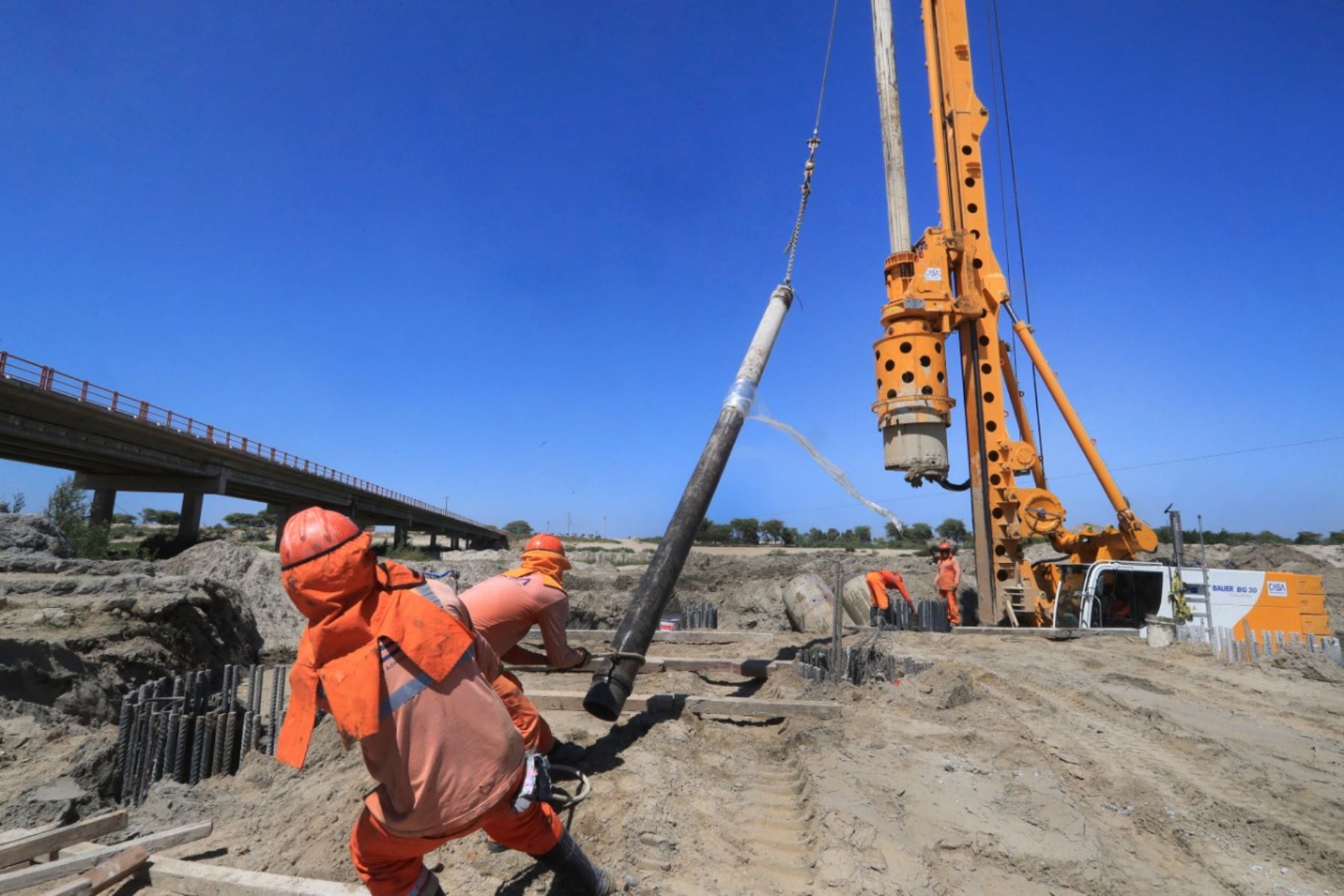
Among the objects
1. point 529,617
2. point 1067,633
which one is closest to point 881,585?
point 1067,633

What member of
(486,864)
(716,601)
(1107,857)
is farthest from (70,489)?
(1107,857)

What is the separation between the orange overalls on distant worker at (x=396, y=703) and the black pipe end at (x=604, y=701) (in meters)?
2.38

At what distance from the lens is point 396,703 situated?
204 cm

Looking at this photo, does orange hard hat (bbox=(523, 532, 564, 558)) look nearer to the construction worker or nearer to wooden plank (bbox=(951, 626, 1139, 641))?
the construction worker

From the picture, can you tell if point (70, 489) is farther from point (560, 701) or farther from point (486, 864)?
point (486, 864)

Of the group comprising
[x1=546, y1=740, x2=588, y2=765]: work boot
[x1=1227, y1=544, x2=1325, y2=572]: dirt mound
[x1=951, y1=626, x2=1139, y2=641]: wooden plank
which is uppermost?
[x1=1227, y1=544, x2=1325, y2=572]: dirt mound

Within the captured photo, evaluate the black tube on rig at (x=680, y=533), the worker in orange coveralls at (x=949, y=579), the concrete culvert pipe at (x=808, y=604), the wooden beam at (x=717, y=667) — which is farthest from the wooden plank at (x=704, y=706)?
the worker in orange coveralls at (x=949, y=579)

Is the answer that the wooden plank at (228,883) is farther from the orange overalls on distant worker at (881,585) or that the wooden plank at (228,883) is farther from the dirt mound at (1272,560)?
the dirt mound at (1272,560)

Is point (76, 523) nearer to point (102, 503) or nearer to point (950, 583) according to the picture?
point (102, 503)

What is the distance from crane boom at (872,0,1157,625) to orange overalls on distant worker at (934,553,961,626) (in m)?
0.95

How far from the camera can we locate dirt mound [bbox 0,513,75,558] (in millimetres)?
9883

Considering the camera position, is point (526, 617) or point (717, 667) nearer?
point (526, 617)

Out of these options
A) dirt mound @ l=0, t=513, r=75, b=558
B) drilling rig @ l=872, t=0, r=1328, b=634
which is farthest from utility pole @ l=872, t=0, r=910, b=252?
dirt mound @ l=0, t=513, r=75, b=558

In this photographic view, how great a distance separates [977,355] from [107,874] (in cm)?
1248
